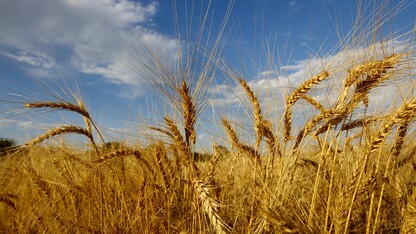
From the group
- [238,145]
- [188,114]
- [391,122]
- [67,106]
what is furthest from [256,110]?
[67,106]

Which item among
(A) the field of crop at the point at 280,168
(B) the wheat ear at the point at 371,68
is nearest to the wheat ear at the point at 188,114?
(A) the field of crop at the point at 280,168

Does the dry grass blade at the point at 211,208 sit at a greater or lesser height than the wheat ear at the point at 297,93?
lesser

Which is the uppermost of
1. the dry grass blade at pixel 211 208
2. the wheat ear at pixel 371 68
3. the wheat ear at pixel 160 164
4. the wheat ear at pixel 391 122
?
the wheat ear at pixel 371 68

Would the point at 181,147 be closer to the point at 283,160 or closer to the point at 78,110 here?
the point at 283,160

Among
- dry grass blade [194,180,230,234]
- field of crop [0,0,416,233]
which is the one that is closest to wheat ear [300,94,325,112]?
field of crop [0,0,416,233]

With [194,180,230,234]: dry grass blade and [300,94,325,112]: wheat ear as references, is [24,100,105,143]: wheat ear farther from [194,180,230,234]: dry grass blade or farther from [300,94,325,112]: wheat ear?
[300,94,325,112]: wheat ear

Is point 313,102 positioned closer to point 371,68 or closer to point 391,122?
point 371,68

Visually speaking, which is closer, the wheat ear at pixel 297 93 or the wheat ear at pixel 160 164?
the wheat ear at pixel 297 93

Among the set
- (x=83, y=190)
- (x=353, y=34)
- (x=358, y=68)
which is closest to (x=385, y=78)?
(x=358, y=68)

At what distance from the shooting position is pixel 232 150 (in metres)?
2.82

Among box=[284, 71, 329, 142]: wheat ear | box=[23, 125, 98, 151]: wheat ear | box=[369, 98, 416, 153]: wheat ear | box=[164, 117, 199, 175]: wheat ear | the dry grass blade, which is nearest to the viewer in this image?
the dry grass blade

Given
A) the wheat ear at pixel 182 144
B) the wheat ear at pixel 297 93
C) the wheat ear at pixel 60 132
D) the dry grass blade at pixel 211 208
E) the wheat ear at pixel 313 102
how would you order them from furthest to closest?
the wheat ear at pixel 60 132
the wheat ear at pixel 313 102
the wheat ear at pixel 297 93
the wheat ear at pixel 182 144
the dry grass blade at pixel 211 208

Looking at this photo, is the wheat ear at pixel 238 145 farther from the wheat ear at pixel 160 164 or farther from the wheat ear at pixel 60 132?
the wheat ear at pixel 60 132

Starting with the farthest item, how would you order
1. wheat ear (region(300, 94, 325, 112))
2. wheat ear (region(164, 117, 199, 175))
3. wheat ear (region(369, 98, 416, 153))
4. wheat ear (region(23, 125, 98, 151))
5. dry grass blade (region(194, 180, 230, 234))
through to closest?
wheat ear (region(23, 125, 98, 151))
wheat ear (region(300, 94, 325, 112))
wheat ear (region(164, 117, 199, 175))
wheat ear (region(369, 98, 416, 153))
dry grass blade (region(194, 180, 230, 234))
